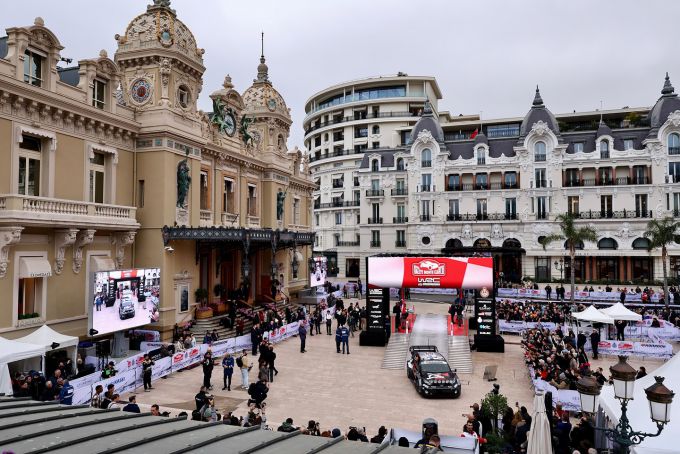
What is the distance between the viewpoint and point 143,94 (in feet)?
81.5

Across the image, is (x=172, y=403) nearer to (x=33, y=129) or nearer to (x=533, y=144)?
(x=33, y=129)

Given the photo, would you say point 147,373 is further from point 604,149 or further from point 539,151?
point 604,149

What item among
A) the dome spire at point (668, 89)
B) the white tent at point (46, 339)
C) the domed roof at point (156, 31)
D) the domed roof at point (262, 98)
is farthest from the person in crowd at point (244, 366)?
the dome spire at point (668, 89)

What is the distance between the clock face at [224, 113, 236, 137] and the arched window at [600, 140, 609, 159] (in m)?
38.2

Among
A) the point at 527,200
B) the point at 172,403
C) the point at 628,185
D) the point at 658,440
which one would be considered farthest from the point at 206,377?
the point at 628,185

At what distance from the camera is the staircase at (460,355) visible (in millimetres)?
21281

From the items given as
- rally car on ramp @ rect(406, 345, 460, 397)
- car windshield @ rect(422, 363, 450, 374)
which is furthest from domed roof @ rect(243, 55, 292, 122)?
car windshield @ rect(422, 363, 450, 374)

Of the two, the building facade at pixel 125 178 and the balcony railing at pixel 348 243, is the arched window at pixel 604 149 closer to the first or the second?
the balcony railing at pixel 348 243

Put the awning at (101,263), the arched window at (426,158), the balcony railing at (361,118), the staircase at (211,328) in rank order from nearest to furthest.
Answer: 1. the awning at (101,263)
2. the staircase at (211,328)
3. the arched window at (426,158)
4. the balcony railing at (361,118)

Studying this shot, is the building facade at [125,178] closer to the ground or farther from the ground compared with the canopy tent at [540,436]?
farther from the ground

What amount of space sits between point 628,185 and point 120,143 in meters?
46.5

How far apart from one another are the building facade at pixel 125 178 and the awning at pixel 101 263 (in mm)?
72

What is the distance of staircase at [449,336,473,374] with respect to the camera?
838 inches

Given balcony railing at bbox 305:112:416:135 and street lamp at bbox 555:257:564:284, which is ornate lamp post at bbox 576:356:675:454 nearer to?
street lamp at bbox 555:257:564:284
